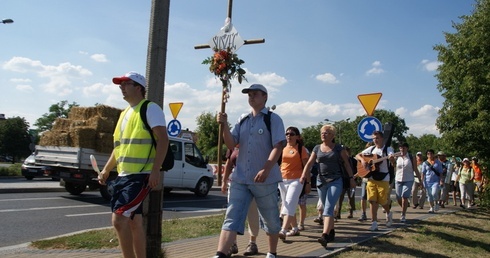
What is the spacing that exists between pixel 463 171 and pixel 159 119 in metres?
13.9

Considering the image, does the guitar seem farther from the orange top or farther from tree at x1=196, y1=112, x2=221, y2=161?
tree at x1=196, y1=112, x2=221, y2=161

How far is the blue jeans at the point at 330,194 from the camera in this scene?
655cm

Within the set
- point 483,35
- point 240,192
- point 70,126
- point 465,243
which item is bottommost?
point 465,243

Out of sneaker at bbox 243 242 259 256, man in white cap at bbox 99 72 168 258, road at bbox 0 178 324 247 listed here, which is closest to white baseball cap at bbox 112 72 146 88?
man in white cap at bbox 99 72 168 258

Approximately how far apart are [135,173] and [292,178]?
3.49 metres

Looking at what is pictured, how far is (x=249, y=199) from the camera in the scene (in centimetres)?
481

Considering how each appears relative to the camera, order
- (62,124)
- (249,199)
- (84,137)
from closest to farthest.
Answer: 1. (249,199)
2. (84,137)
3. (62,124)

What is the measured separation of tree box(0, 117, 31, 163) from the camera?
54000 millimetres

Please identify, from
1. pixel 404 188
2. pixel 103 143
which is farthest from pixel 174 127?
pixel 404 188

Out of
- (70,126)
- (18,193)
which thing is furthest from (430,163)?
(18,193)

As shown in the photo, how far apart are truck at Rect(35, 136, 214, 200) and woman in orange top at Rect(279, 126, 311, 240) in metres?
6.19

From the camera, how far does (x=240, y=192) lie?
15.6 feet

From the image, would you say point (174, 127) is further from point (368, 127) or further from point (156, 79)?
point (156, 79)

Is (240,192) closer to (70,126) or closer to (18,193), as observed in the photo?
(70,126)
